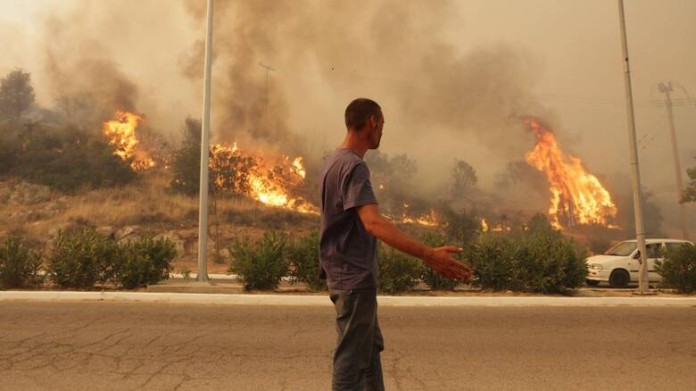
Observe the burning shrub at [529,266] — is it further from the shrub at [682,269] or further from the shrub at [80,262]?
the shrub at [80,262]

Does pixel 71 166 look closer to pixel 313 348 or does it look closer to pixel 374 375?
pixel 313 348

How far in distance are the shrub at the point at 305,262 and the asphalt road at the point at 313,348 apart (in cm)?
225

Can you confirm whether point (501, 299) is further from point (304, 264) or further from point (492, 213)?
point (492, 213)

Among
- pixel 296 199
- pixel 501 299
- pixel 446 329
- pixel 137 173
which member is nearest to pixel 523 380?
pixel 446 329

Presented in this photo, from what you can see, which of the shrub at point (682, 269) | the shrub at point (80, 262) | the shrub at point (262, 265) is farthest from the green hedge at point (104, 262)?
the shrub at point (682, 269)

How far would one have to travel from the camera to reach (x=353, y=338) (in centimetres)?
199

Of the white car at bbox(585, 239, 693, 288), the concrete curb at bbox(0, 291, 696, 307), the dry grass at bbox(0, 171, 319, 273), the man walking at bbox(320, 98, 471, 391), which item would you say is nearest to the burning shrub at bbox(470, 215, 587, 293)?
the concrete curb at bbox(0, 291, 696, 307)

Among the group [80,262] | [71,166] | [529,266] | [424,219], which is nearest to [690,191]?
[424,219]

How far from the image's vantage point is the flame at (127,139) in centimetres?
3994

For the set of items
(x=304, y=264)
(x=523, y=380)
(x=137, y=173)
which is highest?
(x=137, y=173)

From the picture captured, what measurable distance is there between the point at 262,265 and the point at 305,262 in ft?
2.90

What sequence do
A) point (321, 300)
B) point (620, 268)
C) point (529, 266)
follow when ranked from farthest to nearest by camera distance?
point (620, 268), point (529, 266), point (321, 300)

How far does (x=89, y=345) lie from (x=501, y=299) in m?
6.37

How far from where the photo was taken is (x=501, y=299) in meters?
8.37
